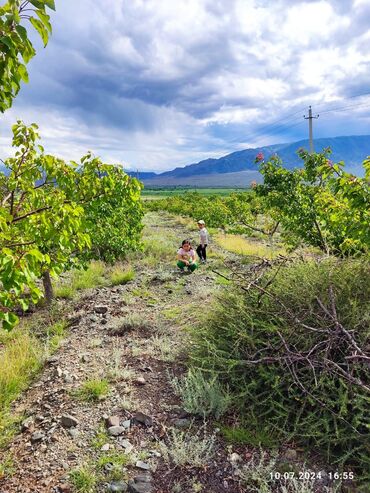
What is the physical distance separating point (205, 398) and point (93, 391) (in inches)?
56.6

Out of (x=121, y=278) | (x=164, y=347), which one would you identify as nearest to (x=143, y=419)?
(x=164, y=347)

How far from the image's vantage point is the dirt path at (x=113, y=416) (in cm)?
314

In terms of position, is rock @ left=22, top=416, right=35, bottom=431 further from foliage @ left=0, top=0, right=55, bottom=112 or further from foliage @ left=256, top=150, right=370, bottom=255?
foliage @ left=256, top=150, right=370, bottom=255

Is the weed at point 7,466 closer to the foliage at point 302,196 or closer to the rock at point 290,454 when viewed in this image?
the rock at point 290,454

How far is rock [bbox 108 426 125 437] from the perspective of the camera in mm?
3701

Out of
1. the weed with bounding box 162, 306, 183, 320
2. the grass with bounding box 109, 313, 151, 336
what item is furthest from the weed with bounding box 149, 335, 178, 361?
the weed with bounding box 162, 306, 183, 320

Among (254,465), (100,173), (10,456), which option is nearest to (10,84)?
(100,173)

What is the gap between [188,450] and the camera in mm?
3355

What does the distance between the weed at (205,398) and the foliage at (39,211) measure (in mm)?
2008

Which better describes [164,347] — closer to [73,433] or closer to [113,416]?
[113,416]

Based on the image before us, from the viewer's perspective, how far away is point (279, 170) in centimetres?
1073

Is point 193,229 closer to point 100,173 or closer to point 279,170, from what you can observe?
point 279,170

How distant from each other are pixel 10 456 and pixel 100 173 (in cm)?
377

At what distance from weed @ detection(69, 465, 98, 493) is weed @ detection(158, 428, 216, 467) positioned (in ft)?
2.18
